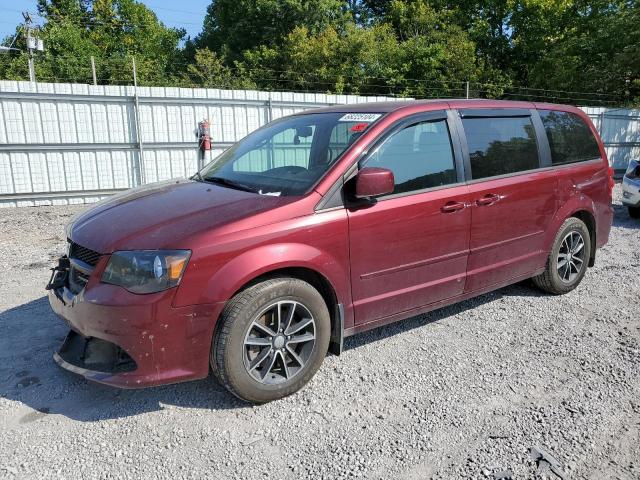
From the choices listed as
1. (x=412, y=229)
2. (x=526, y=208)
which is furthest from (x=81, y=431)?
(x=526, y=208)

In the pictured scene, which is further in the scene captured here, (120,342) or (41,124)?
(41,124)

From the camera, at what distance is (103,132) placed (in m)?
10.7

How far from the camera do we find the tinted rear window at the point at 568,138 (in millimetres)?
4684

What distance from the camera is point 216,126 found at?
11773 mm

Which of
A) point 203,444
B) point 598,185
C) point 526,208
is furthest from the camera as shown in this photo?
point 598,185

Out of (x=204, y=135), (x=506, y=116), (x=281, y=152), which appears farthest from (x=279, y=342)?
(x=204, y=135)

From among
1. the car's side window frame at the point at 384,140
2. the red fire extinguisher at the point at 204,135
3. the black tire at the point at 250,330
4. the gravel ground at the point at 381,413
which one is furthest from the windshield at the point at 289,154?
the red fire extinguisher at the point at 204,135

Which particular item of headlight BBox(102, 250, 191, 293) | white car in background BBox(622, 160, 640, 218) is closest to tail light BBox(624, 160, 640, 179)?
white car in background BBox(622, 160, 640, 218)

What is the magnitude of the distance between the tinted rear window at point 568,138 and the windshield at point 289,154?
2054 millimetres

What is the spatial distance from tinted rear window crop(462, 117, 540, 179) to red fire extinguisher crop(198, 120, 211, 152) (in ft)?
26.7

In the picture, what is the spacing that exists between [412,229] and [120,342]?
2006 mm

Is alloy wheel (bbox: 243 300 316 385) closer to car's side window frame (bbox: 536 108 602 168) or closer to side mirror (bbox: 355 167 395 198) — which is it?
side mirror (bbox: 355 167 395 198)

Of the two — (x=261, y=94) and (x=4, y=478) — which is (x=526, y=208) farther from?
(x=261, y=94)

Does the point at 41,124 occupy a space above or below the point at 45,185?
above
